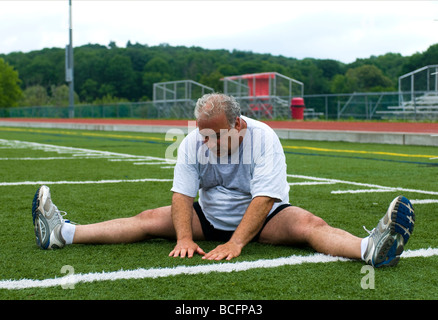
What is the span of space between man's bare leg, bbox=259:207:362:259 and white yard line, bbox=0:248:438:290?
0.07 metres

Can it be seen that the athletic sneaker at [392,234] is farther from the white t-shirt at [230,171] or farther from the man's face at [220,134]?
the man's face at [220,134]

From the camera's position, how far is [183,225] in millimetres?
3920

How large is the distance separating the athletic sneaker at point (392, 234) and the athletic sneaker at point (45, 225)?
1.98 metres

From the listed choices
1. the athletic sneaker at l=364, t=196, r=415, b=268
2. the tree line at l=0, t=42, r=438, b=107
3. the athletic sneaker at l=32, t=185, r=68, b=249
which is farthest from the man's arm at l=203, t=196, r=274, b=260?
the tree line at l=0, t=42, r=438, b=107

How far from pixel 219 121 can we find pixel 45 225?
4.41 feet

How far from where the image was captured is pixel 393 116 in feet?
71.1

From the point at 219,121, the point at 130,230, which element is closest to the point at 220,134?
the point at 219,121

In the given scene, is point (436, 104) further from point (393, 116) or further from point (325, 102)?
point (325, 102)

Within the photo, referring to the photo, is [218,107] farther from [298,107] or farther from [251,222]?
[298,107]

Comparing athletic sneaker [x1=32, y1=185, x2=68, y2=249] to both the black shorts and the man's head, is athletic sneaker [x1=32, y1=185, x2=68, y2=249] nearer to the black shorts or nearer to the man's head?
the black shorts

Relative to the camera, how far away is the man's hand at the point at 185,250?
3.74 m

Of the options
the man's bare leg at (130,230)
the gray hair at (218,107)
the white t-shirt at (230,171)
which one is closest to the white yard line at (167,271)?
the white t-shirt at (230,171)
